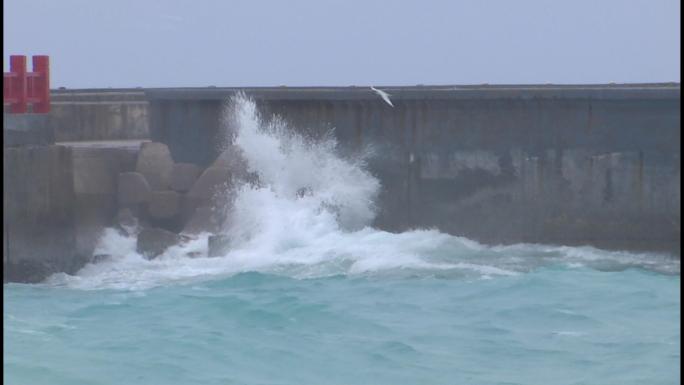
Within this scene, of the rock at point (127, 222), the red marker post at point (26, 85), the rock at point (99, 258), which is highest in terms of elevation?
the red marker post at point (26, 85)

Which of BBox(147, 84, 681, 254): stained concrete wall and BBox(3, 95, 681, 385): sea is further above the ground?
BBox(147, 84, 681, 254): stained concrete wall

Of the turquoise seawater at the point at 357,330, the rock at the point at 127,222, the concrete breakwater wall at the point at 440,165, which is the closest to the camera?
the turquoise seawater at the point at 357,330

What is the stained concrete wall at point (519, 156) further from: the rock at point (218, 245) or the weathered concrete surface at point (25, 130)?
the weathered concrete surface at point (25, 130)

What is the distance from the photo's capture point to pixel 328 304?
9031 millimetres

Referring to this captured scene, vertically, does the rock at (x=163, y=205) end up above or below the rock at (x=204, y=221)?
above

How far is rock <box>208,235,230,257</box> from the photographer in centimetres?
1116

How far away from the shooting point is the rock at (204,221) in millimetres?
11523

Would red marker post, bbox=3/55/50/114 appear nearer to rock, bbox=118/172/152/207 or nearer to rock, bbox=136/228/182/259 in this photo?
rock, bbox=118/172/152/207

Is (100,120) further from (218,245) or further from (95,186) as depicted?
(218,245)

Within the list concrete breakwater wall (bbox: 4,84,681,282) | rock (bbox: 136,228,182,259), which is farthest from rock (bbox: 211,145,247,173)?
rock (bbox: 136,228,182,259)

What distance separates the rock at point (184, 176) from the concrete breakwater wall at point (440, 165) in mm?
17

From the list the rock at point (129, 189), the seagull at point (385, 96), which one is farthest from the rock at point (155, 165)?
the seagull at point (385, 96)

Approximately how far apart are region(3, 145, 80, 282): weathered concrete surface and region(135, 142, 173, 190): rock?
3.46 feet

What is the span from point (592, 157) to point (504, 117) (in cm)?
99
